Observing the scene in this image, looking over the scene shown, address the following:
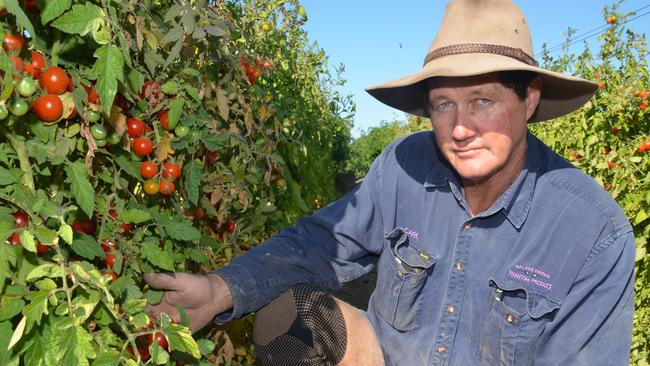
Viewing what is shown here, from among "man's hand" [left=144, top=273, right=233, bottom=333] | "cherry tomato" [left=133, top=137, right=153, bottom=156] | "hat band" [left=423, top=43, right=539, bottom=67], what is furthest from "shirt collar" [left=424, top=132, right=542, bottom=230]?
"cherry tomato" [left=133, top=137, right=153, bottom=156]

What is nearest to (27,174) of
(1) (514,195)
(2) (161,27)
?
(2) (161,27)

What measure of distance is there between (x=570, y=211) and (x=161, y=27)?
1539 mm

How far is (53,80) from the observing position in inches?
47.8

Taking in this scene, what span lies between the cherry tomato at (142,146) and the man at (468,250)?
47 cm

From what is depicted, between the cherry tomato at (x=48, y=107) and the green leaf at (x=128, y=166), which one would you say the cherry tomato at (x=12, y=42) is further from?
the green leaf at (x=128, y=166)

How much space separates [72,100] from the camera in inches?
50.0

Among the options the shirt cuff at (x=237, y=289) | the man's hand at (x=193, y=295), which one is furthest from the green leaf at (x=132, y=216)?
the shirt cuff at (x=237, y=289)

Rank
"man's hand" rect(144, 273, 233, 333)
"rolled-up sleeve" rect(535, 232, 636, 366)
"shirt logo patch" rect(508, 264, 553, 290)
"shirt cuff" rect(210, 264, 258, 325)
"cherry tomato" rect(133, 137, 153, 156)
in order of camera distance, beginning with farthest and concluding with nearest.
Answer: "shirt logo patch" rect(508, 264, 553, 290)
"rolled-up sleeve" rect(535, 232, 636, 366)
"shirt cuff" rect(210, 264, 258, 325)
"man's hand" rect(144, 273, 233, 333)
"cherry tomato" rect(133, 137, 153, 156)

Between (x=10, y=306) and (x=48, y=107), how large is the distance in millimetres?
394

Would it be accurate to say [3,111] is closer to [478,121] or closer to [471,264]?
[478,121]

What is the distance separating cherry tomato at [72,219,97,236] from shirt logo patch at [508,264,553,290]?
58.1 inches

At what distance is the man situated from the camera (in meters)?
2.06

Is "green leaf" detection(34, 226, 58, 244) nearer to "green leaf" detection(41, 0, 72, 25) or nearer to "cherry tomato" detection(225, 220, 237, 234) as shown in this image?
"green leaf" detection(41, 0, 72, 25)

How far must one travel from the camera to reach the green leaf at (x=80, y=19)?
3.85ft
